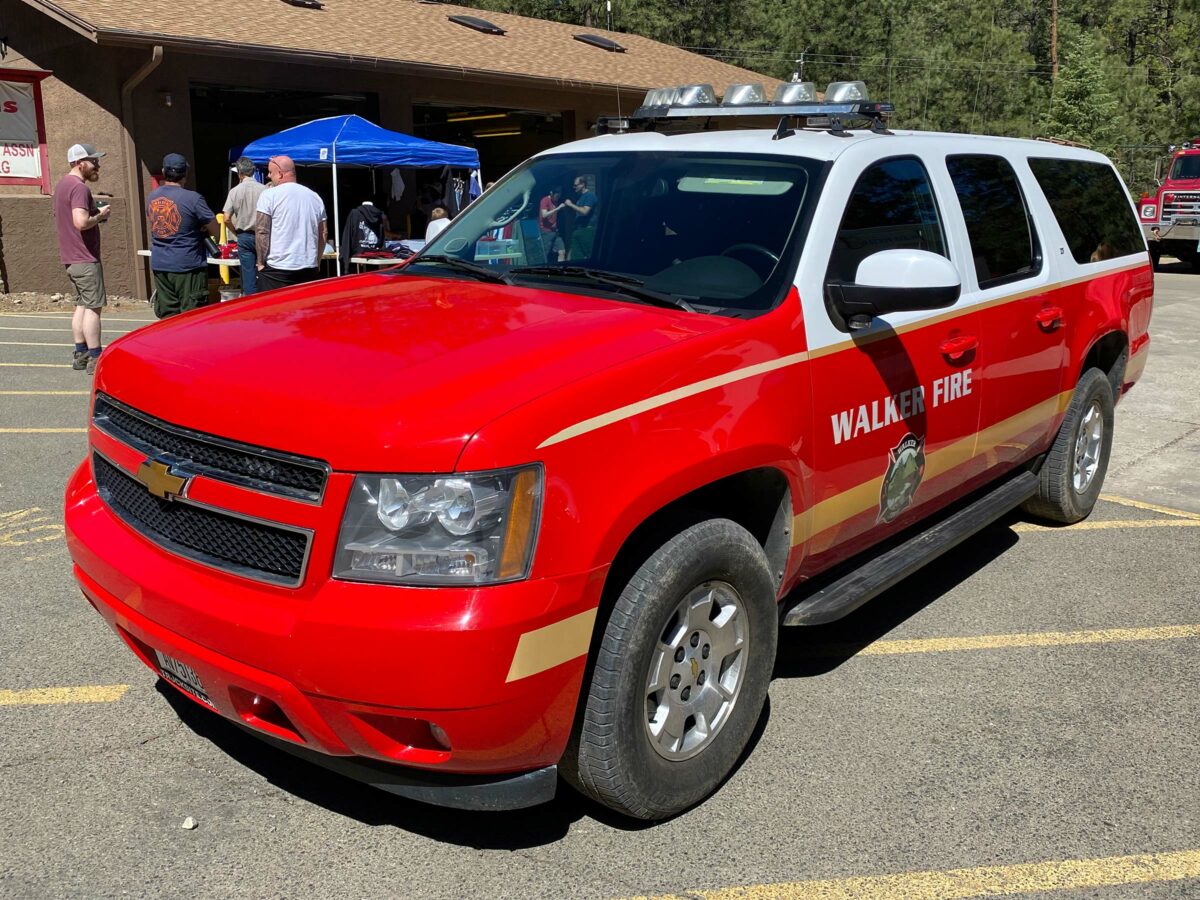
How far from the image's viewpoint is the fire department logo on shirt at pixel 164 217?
32.3 ft

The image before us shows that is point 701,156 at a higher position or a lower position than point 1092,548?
higher

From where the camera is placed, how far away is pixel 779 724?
3.87 metres

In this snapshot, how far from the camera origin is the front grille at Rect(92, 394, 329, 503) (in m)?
2.71

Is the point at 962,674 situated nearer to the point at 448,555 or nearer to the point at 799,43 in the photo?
the point at 448,555

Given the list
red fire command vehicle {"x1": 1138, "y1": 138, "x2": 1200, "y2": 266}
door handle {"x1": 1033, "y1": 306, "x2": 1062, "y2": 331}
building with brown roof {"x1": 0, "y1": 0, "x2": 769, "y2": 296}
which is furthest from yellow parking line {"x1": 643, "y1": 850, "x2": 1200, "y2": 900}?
red fire command vehicle {"x1": 1138, "y1": 138, "x2": 1200, "y2": 266}

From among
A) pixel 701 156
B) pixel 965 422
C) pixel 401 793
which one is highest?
pixel 701 156

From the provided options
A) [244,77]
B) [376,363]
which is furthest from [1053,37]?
[376,363]

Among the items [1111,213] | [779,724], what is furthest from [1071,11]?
[779,724]

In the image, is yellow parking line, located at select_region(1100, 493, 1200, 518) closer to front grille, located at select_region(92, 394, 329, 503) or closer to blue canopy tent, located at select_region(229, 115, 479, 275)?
front grille, located at select_region(92, 394, 329, 503)

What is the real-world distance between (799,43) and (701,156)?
43241mm

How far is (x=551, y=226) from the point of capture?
14.0 feet

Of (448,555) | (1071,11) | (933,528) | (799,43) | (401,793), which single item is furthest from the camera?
(1071,11)

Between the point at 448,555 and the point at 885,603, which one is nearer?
the point at 448,555

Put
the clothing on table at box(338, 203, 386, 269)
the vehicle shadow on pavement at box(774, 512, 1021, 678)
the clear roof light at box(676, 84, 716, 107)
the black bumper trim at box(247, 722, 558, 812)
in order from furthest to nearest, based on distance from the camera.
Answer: the clothing on table at box(338, 203, 386, 269)
the clear roof light at box(676, 84, 716, 107)
the vehicle shadow on pavement at box(774, 512, 1021, 678)
the black bumper trim at box(247, 722, 558, 812)
